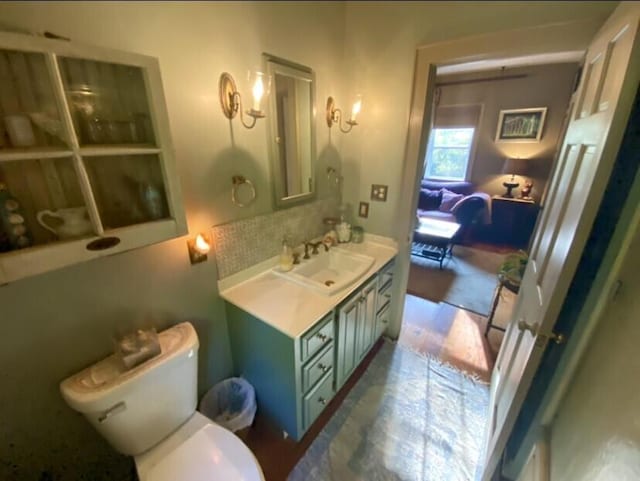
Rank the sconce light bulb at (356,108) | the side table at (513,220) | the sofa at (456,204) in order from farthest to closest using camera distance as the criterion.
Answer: the side table at (513,220)
the sofa at (456,204)
the sconce light bulb at (356,108)

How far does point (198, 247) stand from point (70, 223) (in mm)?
A: 488

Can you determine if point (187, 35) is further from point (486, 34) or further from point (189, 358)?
point (486, 34)

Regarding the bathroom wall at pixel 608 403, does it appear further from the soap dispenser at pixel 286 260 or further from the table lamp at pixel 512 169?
the table lamp at pixel 512 169

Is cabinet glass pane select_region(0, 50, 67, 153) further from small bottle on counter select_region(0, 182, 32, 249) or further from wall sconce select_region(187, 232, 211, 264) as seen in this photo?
wall sconce select_region(187, 232, 211, 264)

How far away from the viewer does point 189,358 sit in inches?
42.8

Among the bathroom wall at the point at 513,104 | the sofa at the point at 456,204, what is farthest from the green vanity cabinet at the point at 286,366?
the bathroom wall at the point at 513,104

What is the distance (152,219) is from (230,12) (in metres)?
0.94

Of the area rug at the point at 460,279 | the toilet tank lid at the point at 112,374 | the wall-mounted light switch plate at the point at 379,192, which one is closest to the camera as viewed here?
the toilet tank lid at the point at 112,374

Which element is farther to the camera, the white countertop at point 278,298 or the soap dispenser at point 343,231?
the soap dispenser at point 343,231

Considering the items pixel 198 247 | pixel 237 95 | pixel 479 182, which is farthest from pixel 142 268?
pixel 479 182

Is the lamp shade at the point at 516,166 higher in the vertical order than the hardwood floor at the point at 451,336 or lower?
higher

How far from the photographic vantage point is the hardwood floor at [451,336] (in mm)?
2037

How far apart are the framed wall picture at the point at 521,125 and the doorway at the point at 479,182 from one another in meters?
0.03

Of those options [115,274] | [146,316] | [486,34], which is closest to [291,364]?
[146,316]
